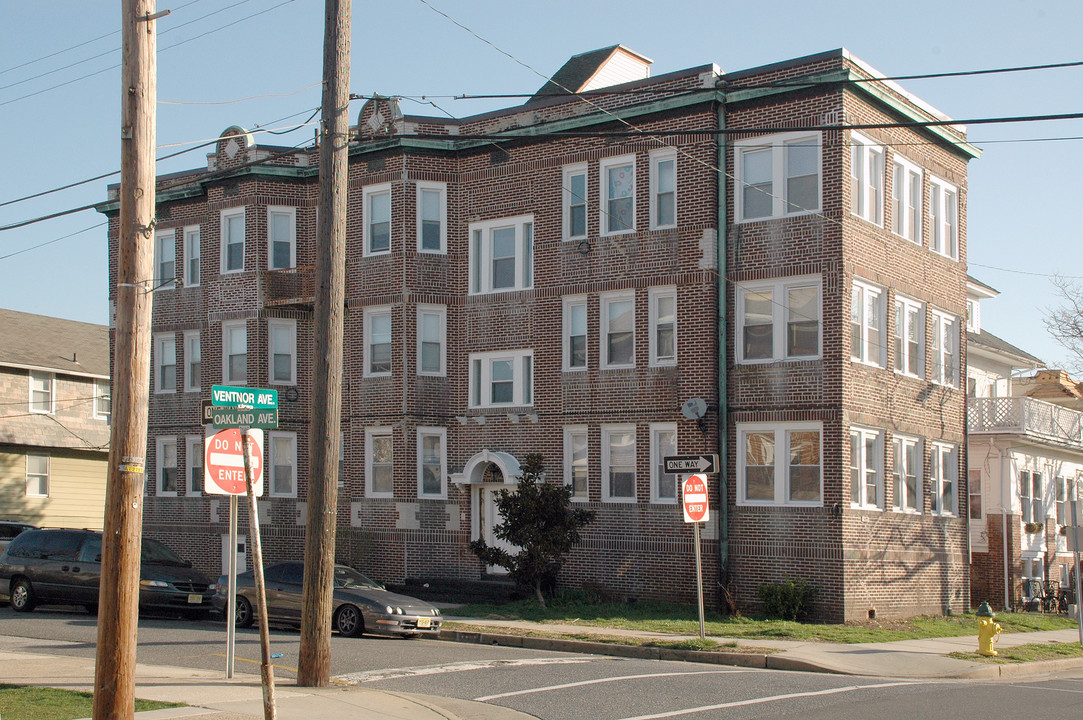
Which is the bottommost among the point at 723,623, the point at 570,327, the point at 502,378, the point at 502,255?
the point at 723,623

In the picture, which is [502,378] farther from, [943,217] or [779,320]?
[943,217]

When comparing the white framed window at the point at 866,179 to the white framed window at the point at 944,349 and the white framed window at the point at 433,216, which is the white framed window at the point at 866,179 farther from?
the white framed window at the point at 433,216

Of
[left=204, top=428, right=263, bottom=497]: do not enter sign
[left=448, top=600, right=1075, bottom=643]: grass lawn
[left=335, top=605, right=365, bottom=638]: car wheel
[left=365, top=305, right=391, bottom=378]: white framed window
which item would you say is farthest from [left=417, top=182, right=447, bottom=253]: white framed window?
[left=204, top=428, right=263, bottom=497]: do not enter sign

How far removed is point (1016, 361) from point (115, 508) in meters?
34.7

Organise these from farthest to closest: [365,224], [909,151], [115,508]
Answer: [365,224], [909,151], [115,508]

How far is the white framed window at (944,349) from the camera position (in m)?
27.9

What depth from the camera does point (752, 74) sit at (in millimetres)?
24578

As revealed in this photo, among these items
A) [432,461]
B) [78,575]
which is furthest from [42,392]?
[78,575]

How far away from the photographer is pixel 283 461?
30.7 meters

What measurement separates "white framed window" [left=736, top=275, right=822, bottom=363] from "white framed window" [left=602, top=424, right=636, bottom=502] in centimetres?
321

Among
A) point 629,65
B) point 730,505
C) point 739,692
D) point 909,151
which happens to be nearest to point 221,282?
point 629,65

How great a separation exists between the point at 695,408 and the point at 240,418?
47.1ft

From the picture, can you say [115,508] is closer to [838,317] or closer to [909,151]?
[838,317]

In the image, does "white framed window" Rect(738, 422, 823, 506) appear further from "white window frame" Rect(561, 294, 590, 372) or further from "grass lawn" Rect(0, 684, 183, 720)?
"grass lawn" Rect(0, 684, 183, 720)
